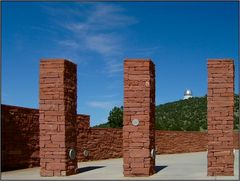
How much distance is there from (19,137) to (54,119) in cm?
335

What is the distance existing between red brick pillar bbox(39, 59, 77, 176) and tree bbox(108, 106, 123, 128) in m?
18.2

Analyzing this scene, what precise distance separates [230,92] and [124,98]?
2754 mm

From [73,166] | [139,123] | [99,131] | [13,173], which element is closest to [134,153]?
[139,123]

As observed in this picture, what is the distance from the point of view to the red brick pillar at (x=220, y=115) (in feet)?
43.5

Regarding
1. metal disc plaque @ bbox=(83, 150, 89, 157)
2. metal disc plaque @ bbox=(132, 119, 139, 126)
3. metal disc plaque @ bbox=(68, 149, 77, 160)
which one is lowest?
metal disc plaque @ bbox=(83, 150, 89, 157)

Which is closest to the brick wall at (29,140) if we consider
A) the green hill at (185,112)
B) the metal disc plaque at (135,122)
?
the metal disc plaque at (135,122)

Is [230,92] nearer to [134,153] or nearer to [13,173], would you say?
[134,153]

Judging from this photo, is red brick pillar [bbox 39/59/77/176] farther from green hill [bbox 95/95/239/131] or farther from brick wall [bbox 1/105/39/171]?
green hill [bbox 95/95/239/131]

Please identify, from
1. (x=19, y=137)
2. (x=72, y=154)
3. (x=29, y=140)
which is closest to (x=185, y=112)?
(x=29, y=140)

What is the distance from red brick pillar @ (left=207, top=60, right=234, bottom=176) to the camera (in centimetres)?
1326

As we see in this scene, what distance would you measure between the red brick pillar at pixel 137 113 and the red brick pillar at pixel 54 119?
1659 millimetres

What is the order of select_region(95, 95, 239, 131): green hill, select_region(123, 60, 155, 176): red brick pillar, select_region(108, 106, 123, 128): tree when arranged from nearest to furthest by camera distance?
select_region(123, 60, 155, 176): red brick pillar
select_region(108, 106, 123, 128): tree
select_region(95, 95, 239, 131): green hill

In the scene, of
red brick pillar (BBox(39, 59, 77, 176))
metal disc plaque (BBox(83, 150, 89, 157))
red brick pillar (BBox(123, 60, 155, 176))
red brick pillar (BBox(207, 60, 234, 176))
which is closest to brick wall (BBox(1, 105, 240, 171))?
metal disc plaque (BBox(83, 150, 89, 157))

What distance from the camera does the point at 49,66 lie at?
47.0 feet
